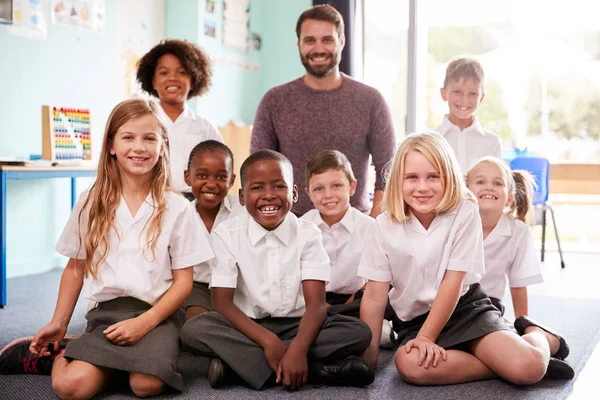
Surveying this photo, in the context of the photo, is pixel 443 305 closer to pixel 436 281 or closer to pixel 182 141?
pixel 436 281

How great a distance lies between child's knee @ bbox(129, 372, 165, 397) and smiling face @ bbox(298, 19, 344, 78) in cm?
148

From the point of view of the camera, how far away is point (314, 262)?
2021mm

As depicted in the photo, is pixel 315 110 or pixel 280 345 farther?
pixel 315 110

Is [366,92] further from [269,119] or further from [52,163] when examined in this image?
[52,163]

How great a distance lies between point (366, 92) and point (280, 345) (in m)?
1.32

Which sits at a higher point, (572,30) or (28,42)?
(572,30)

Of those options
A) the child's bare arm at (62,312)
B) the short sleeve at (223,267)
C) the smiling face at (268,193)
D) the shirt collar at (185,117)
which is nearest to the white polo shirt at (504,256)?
the smiling face at (268,193)

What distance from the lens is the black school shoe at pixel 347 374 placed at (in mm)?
1892

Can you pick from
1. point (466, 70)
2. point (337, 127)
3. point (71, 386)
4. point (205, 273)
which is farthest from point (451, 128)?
point (71, 386)

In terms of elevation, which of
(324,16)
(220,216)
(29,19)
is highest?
(29,19)

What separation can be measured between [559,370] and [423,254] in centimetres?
51

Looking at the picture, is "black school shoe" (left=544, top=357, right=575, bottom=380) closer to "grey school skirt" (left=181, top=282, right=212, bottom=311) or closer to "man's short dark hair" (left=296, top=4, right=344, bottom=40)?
"grey school skirt" (left=181, top=282, right=212, bottom=311)

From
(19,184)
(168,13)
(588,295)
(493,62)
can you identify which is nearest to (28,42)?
(19,184)

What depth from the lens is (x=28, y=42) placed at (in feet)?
12.0
